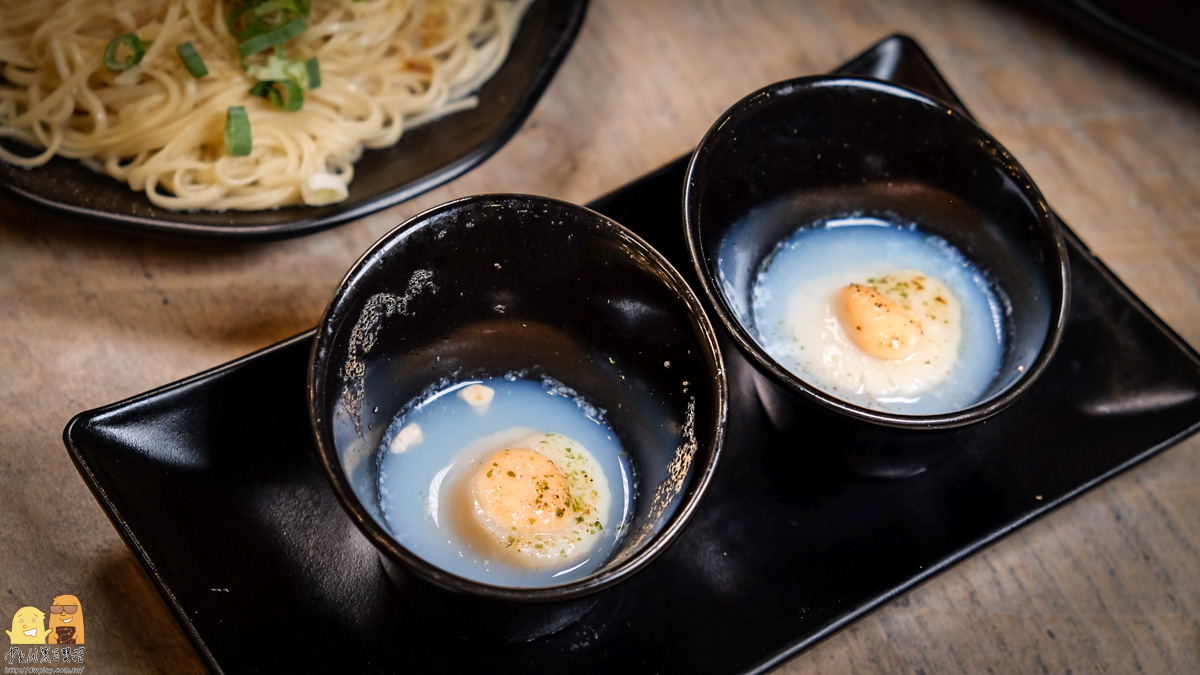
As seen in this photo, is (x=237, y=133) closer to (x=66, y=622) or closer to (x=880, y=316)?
(x=66, y=622)

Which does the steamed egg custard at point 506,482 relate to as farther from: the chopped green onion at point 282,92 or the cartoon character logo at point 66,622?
the chopped green onion at point 282,92

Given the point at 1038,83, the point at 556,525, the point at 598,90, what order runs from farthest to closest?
the point at 1038,83 < the point at 598,90 < the point at 556,525

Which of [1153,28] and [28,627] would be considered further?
[1153,28]

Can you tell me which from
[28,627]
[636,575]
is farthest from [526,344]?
[28,627]

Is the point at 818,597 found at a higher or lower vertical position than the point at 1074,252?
lower

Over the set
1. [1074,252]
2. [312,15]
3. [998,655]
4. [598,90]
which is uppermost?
[312,15]

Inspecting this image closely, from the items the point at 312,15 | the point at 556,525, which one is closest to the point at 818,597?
the point at 556,525

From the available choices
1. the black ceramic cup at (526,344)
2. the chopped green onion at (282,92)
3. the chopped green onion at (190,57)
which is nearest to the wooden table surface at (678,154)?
the chopped green onion at (282,92)

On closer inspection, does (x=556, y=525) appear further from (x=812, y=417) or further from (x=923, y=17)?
(x=923, y=17)
